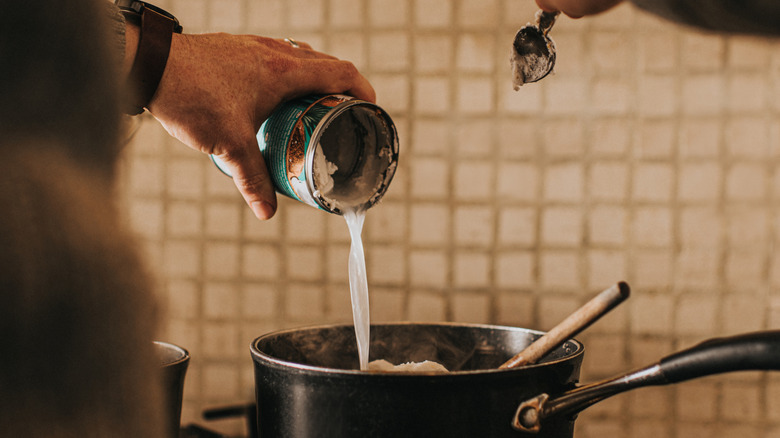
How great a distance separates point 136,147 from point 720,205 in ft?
3.00

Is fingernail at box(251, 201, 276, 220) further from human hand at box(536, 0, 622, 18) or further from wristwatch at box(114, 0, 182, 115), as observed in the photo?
human hand at box(536, 0, 622, 18)

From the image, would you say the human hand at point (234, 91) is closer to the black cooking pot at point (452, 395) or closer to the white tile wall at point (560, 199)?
the black cooking pot at point (452, 395)

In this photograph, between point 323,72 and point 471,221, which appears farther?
point 471,221

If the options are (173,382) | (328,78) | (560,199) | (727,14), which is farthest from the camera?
(560,199)

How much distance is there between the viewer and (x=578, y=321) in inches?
19.3

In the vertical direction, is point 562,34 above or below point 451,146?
above

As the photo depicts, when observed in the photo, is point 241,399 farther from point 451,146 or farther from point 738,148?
point 738,148

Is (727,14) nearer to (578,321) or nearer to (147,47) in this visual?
(578,321)

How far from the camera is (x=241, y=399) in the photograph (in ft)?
3.39

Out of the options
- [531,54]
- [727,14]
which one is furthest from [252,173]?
[727,14]

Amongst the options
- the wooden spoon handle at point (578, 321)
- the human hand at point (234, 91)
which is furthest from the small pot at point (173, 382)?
the wooden spoon handle at point (578, 321)

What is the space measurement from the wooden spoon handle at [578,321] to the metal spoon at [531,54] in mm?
257

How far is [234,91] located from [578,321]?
38 cm

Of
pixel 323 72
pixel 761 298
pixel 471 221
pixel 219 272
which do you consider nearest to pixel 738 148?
pixel 761 298
